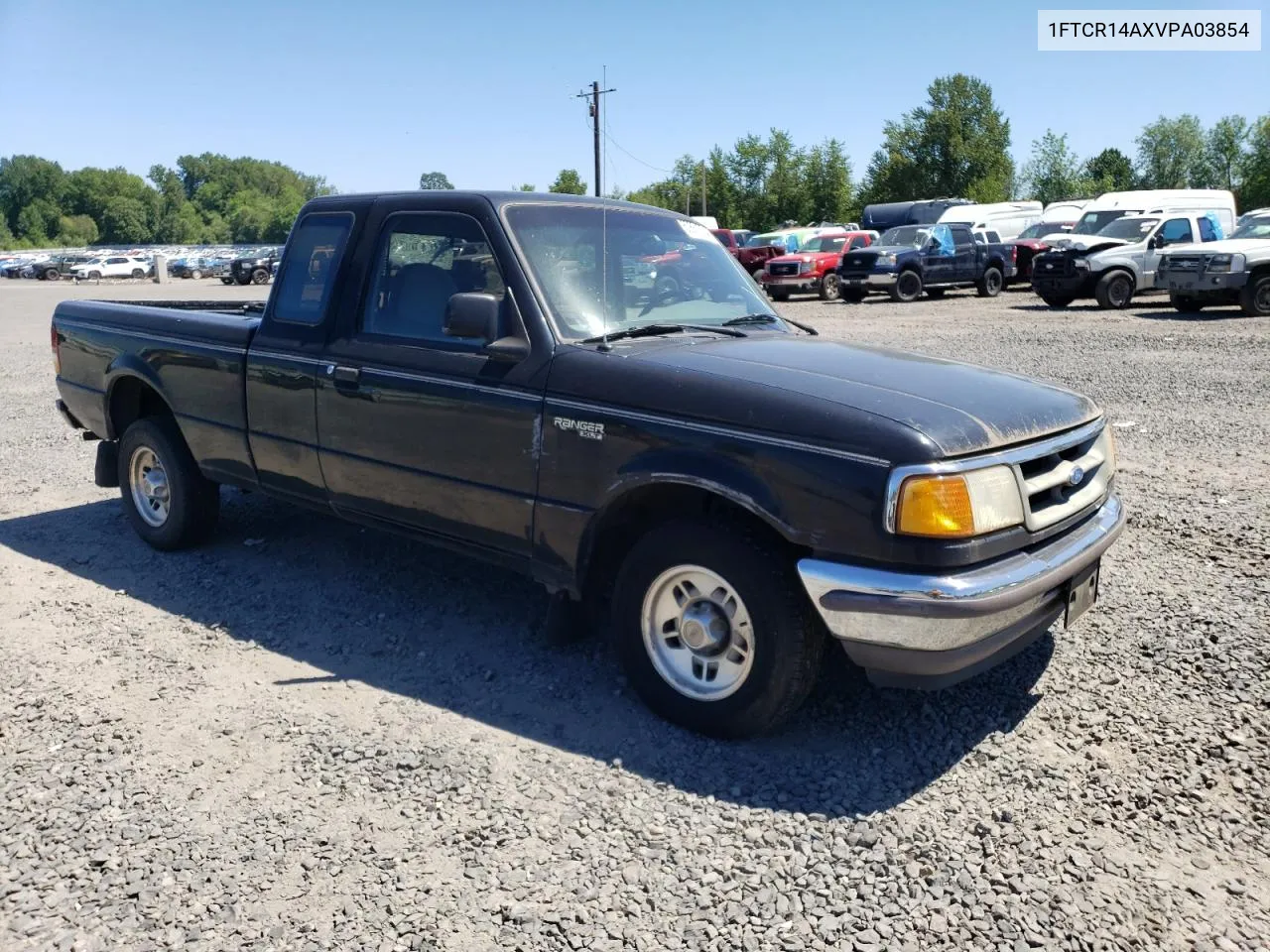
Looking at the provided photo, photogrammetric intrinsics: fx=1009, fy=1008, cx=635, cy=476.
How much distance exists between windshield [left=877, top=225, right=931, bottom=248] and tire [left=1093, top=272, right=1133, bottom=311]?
21.1 ft

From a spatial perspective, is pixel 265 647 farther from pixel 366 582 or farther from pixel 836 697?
pixel 836 697

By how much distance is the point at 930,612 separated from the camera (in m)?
2.95

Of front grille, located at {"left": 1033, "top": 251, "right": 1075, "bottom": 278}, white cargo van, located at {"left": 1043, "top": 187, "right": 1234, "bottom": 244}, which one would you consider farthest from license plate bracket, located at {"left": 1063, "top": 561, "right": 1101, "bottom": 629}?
white cargo van, located at {"left": 1043, "top": 187, "right": 1234, "bottom": 244}

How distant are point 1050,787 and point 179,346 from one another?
15.0 feet

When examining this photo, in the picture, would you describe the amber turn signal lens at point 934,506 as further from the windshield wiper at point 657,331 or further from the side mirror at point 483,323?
the side mirror at point 483,323

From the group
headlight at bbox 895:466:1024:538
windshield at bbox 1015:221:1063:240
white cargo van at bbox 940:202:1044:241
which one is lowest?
headlight at bbox 895:466:1024:538

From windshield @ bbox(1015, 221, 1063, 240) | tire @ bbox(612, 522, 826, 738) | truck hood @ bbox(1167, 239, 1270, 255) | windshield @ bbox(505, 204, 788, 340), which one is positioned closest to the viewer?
tire @ bbox(612, 522, 826, 738)

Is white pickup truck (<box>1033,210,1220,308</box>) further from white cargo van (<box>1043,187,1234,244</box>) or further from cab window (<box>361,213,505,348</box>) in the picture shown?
cab window (<box>361,213,505,348</box>)

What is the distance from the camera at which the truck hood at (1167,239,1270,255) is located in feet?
58.2

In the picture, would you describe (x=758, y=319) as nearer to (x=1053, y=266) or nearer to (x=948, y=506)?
(x=948, y=506)

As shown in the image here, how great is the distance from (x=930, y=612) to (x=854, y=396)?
75 cm

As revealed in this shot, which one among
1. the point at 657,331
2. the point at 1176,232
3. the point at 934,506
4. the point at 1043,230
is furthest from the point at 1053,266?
the point at 934,506

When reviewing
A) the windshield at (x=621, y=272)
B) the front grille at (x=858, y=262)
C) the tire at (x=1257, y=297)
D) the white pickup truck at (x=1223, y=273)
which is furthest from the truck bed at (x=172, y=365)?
the front grille at (x=858, y=262)

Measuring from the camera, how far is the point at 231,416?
199 inches
